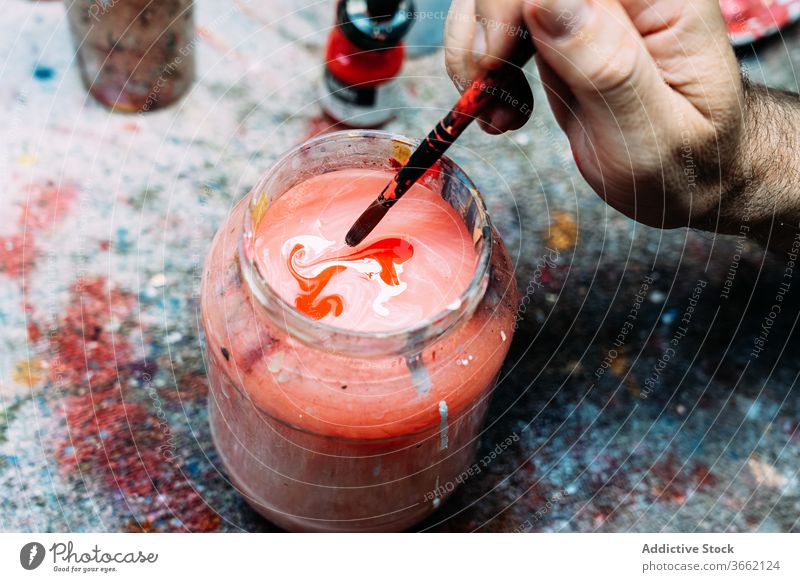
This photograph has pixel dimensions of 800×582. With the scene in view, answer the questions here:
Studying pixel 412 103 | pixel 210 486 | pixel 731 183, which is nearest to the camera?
pixel 731 183

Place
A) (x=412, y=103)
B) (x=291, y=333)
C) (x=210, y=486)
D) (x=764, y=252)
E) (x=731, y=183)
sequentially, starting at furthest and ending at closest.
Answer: (x=412, y=103)
(x=764, y=252)
(x=210, y=486)
(x=731, y=183)
(x=291, y=333)

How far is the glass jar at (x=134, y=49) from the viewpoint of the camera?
3.57 feet

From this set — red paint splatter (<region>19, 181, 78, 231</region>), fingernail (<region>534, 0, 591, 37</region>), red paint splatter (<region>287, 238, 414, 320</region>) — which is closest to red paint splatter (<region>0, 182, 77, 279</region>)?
red paint splatter (<region>19, 181, 78, 231</region>)

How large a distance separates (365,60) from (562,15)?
54 cm

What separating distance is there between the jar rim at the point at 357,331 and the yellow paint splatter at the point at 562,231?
0.37 meters

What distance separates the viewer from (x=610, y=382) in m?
1.01

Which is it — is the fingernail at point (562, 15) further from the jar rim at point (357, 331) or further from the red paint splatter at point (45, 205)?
the red paint splatter at point (45, 205)

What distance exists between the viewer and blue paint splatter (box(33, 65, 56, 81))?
118cm

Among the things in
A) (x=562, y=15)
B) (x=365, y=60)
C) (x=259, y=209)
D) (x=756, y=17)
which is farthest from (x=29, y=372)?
(x=756, y=17)

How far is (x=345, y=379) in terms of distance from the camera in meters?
0.70

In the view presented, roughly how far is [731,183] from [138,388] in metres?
0.65

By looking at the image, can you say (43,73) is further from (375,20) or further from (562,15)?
(562,15)

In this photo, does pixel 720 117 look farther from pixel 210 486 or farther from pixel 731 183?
pixel 210 486

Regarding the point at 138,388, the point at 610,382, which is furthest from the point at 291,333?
the point at 610,382
